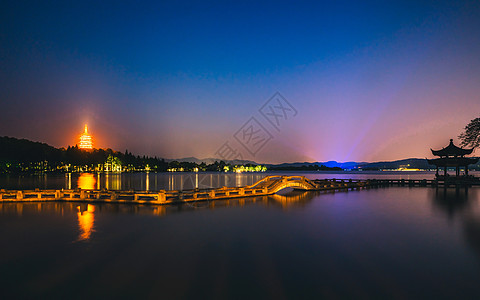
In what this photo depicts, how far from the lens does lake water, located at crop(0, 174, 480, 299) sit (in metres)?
7.65

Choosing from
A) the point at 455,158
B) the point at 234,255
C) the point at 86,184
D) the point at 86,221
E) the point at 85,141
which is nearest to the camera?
the point at 234,255

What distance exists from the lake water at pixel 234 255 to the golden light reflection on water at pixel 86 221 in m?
0.06

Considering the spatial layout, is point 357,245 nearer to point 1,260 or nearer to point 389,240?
point 389,240

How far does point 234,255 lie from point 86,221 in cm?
1063

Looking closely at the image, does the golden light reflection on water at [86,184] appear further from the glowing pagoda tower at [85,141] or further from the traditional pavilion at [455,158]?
the glowing pagoda tower at [85,141]

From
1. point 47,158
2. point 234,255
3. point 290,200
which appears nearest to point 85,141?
point 47,158

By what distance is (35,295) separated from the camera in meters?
7.20

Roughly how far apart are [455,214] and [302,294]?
18.8 m

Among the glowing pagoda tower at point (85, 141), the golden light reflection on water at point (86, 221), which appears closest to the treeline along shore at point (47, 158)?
the glowing pagoda tower at point (85, 141)

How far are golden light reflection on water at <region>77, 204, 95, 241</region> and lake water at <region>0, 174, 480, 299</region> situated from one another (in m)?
0.06

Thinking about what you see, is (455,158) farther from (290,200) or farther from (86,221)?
Result: (86,221)

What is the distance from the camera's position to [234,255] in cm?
1059

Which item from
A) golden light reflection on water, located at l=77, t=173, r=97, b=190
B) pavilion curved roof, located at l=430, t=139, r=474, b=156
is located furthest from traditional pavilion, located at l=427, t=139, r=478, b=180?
golden light reflection on water, located at l=77, t=173, r=97, b=190

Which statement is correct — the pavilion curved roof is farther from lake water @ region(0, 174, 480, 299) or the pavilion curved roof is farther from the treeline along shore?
the treeline along shore
